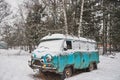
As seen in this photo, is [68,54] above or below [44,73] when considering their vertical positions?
above

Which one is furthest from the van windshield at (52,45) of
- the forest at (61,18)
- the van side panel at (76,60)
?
the forest at (61,18)

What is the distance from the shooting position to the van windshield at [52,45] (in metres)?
11.8

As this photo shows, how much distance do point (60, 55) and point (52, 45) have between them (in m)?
1.01

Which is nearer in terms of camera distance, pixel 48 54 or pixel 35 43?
pixel 48 54

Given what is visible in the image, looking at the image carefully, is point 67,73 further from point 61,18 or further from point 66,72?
point 61,18

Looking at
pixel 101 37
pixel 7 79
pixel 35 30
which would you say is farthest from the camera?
pixel 101 37

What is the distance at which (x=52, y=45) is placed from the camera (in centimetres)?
1212

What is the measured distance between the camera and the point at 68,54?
12.3 m

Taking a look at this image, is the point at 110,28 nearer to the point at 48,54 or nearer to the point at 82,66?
the point at 82,66

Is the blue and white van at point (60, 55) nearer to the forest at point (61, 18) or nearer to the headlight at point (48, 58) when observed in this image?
the headlight at point (48, 58)

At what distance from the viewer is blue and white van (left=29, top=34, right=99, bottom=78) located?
441 inches

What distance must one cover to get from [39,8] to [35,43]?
637 cm

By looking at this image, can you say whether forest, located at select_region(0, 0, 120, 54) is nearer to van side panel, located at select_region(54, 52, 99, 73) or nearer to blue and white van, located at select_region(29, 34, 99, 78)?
van side panel, located at select_region(54, 52, 99, 73)

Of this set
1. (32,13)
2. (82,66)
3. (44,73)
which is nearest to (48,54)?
(44,73)
